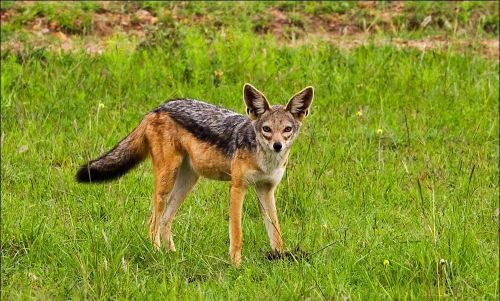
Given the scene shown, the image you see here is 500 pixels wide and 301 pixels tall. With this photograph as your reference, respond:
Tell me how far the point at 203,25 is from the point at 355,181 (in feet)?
14.2

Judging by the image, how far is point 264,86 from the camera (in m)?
10.6

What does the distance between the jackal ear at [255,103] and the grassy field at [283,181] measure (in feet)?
3.00

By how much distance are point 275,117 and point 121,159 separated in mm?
1329

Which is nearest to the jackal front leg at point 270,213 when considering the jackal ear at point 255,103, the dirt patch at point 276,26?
the jackal ear at point 255,103

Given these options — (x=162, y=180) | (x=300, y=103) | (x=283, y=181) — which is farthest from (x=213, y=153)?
(x=283, y=181)

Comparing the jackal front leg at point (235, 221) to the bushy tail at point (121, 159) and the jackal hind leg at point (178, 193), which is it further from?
the bushy tail at point (121, 159)

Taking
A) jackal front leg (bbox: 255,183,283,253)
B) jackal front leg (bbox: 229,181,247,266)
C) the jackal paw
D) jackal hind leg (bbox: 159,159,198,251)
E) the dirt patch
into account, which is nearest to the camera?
the jackal paw

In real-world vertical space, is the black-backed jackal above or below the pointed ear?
below

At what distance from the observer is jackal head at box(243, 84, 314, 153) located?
666 centimetres

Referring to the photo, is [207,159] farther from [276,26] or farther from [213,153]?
[276,26]

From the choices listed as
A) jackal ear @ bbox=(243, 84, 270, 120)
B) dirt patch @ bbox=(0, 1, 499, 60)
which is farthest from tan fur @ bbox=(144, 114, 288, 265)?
dirt patch @ bbox=(0, 1, 499, 60)

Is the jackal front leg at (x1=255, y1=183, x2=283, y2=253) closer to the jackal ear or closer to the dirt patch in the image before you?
the jackal ear

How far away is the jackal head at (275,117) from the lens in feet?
21.9

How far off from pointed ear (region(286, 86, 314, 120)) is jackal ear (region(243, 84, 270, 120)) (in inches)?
6.5
